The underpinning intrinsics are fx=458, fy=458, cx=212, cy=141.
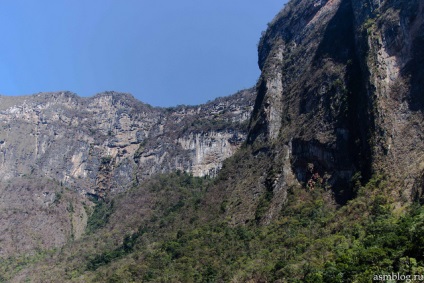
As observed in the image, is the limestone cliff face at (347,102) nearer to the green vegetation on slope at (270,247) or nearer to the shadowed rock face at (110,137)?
the green vegetation on slope at (270,247)

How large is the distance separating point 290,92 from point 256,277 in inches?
1451

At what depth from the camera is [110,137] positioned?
135000 millimetres

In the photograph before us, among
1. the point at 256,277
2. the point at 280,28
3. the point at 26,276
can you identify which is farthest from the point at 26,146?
the point at 256,277

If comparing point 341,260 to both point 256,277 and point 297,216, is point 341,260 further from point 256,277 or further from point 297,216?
point 297,216

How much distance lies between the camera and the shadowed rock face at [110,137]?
11562 centimetres

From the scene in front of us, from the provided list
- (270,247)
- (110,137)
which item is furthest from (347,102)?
(110,137)

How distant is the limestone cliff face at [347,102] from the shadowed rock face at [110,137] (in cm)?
3805

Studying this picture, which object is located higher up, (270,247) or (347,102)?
(347,102)

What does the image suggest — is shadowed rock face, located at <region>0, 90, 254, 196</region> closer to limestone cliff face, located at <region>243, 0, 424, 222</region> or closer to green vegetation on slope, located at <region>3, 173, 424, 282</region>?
green vegetation on slope, located at <region>3, 173, 424, 282</region>

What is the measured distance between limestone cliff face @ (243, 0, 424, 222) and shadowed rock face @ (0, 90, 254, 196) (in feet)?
125

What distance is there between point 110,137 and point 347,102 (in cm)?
9194

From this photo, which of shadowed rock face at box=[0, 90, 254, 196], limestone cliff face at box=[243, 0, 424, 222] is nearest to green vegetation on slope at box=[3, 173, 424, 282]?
limestone cliff face at box=[243, 0, 424, 222]

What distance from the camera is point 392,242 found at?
3089 cm

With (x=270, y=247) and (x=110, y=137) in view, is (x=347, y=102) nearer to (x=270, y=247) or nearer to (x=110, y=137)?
(x=270, y=247)
